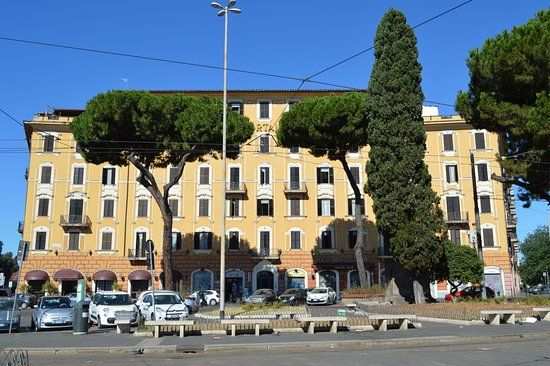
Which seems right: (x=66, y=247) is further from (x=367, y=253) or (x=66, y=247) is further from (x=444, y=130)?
(x=444, y=130)

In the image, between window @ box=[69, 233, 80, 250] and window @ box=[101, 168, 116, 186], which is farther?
window @ box=[101, 168, 116, 186]

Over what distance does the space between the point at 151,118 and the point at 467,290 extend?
24.9 m

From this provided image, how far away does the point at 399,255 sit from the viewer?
85.3ft

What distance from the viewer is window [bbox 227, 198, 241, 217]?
50.4 m

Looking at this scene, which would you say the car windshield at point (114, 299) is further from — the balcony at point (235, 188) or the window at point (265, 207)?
the window at point (265, 207)

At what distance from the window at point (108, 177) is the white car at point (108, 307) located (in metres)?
30.4

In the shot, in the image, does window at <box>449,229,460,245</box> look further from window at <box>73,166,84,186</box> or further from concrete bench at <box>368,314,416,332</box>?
concrete bench at <box>368,314,416,332</box>

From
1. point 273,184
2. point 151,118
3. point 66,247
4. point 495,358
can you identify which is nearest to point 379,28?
point 151,118

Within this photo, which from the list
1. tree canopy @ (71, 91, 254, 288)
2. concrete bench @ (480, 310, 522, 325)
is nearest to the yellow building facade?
tree canopy @ (71, 91, 254, 288)

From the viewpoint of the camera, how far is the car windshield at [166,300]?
2111 centimetres

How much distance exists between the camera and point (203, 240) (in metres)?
49.8

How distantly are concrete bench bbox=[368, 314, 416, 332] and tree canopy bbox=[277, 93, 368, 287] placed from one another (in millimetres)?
19551

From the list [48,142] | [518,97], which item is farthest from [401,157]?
[48,142]

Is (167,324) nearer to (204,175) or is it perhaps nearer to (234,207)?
(234,207)
